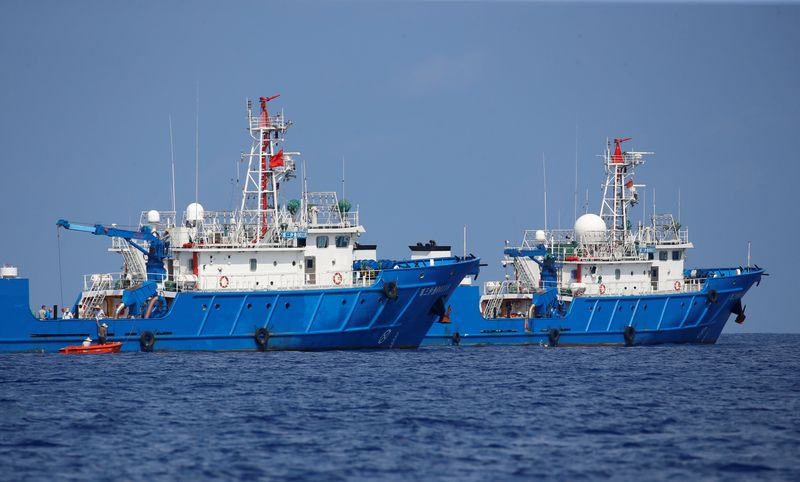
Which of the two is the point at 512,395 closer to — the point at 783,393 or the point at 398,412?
the point at 398,412

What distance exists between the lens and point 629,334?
52375 mm

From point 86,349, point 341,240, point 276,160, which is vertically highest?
point 276,160

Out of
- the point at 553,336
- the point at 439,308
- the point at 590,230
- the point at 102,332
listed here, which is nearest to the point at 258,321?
the point at 102,332

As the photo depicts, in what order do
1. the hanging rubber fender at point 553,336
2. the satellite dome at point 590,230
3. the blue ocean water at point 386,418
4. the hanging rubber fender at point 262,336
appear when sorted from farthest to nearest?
the satellite dome at point 590,230 → the hanging rubber fender at point 553,336 → the hanging rubber fender at point 262,336 → the blue ocean water at point 386,418

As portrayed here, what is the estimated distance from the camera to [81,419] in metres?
28.4

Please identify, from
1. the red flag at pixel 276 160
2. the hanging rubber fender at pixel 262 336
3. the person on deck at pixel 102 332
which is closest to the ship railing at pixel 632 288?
the red flag at pixel 276 160

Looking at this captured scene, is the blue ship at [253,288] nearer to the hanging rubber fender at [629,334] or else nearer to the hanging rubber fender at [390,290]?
the hanging rubber fender at [390,290]

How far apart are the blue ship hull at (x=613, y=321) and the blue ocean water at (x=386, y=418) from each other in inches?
285

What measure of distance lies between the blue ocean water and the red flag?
24.5 feet

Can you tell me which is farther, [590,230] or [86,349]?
[590,230]

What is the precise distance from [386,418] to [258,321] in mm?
16254

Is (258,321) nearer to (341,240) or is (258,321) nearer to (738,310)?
(341,240)

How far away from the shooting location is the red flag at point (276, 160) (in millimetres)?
46875

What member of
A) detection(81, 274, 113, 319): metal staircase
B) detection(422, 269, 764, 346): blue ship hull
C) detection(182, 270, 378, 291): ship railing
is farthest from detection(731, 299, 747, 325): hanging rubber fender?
detection(81, 274, 113, 319): metal staircase
